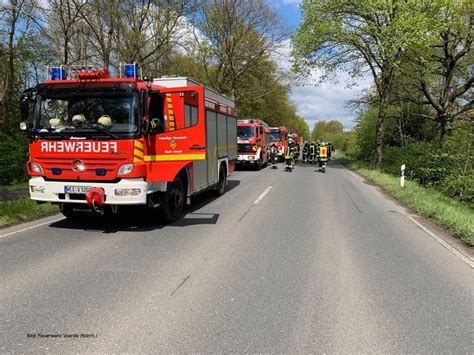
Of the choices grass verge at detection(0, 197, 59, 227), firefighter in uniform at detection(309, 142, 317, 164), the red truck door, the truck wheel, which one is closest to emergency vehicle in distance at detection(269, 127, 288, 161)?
firefighter in uniform at detection(309, 142, 317, 164)

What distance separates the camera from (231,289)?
4.49 meters

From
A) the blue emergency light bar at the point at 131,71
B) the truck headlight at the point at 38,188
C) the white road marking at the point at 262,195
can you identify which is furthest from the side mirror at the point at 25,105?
the white road marking at the point at 262,195

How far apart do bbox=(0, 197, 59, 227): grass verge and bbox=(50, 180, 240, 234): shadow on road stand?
84 centimetres

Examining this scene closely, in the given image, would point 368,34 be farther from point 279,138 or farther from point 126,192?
point 126,192

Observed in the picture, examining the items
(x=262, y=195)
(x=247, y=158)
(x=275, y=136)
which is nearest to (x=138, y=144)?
(x=262, y=195)

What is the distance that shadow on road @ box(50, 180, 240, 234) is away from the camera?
7.51m

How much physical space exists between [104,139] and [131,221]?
1962mm

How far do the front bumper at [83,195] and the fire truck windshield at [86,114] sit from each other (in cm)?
85

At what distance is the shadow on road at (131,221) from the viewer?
24.6 feet

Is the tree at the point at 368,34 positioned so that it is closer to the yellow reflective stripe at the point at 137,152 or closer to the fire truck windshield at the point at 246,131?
the fire truck windshield at the point at 246,131

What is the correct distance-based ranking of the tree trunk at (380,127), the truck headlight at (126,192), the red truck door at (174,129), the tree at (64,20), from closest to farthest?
1. the truck headlight at (126,192)
2. the red truck door at (174,129)
3. the tree at (64,20)
4. the tree trunk at (380,127)

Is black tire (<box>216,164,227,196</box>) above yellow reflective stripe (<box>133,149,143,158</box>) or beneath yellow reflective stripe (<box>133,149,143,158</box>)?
beneath

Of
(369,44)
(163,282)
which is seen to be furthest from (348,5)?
(163,282)

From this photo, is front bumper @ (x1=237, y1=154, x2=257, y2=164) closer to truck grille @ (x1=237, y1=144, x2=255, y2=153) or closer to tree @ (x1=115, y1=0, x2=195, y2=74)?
truck grille @ (x1=237, y1=144, x2=255, y2=153)
